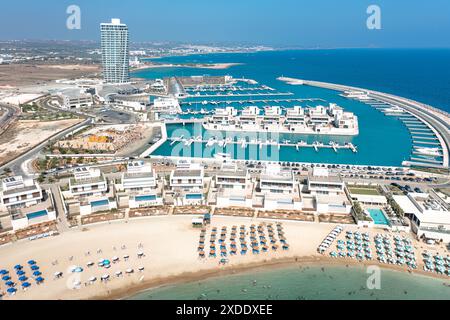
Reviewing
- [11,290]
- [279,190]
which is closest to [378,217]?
[279,190]

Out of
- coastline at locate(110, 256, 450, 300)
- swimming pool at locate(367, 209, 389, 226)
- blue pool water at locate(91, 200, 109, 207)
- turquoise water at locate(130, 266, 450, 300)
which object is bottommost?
turquoise water at locate(130, 266, 450, 300)

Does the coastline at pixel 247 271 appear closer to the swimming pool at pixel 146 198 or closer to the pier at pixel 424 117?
the swimming pool at pixel 146 198

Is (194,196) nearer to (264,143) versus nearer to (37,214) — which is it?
(37,214)

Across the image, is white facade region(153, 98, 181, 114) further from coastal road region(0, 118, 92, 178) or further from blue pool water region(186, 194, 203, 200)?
blue pool water region(186, 194, 203, 200)

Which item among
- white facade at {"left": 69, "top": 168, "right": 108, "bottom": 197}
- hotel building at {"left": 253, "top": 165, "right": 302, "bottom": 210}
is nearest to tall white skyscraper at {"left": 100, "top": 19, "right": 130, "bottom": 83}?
white facade at {"left": 69, "top": 168, "right": 108, "bottom": 197}

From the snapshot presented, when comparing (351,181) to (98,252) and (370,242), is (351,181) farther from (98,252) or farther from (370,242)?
(98,252)

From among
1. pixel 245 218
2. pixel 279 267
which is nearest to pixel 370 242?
pixel 279 267
